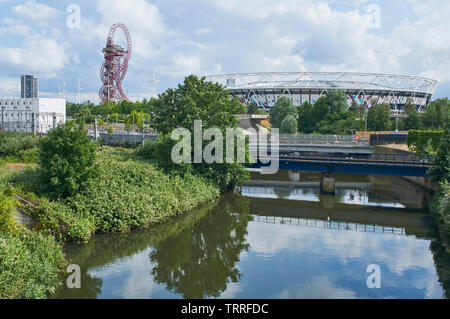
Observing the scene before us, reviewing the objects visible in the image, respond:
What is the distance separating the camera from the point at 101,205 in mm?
22016

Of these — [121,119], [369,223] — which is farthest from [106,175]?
[121,119]

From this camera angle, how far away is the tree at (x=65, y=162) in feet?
70.8

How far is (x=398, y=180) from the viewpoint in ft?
144

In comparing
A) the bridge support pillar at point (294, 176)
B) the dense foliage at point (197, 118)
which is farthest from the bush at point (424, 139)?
the dense foliage at point (197, 118)

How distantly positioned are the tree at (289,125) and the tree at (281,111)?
10.5 feet

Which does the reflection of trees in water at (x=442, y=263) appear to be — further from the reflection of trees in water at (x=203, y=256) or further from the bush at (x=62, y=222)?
the bush at (x=62, y=222)

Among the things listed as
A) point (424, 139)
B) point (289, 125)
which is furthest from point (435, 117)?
point (424, 139)

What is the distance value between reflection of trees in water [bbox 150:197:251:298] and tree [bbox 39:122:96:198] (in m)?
5.32

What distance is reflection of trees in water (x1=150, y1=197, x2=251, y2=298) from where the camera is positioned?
16580 millimetres

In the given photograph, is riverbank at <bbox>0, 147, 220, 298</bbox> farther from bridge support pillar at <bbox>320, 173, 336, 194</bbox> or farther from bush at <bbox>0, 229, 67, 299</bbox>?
bridge support pillar at <bbox>320, 173, 336, 194</bbox>

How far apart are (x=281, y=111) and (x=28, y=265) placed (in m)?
65.7

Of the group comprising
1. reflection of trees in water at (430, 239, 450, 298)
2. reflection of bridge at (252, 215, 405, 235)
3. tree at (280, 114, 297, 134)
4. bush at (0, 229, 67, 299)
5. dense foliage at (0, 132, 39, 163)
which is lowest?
reflection of trees in water at (430, 239, 450, 298)

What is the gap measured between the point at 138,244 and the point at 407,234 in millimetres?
14863

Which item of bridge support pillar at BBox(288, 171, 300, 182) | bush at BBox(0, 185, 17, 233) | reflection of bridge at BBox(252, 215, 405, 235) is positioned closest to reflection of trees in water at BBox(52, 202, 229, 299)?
bush at BBox(0, 185, 17, 233)
